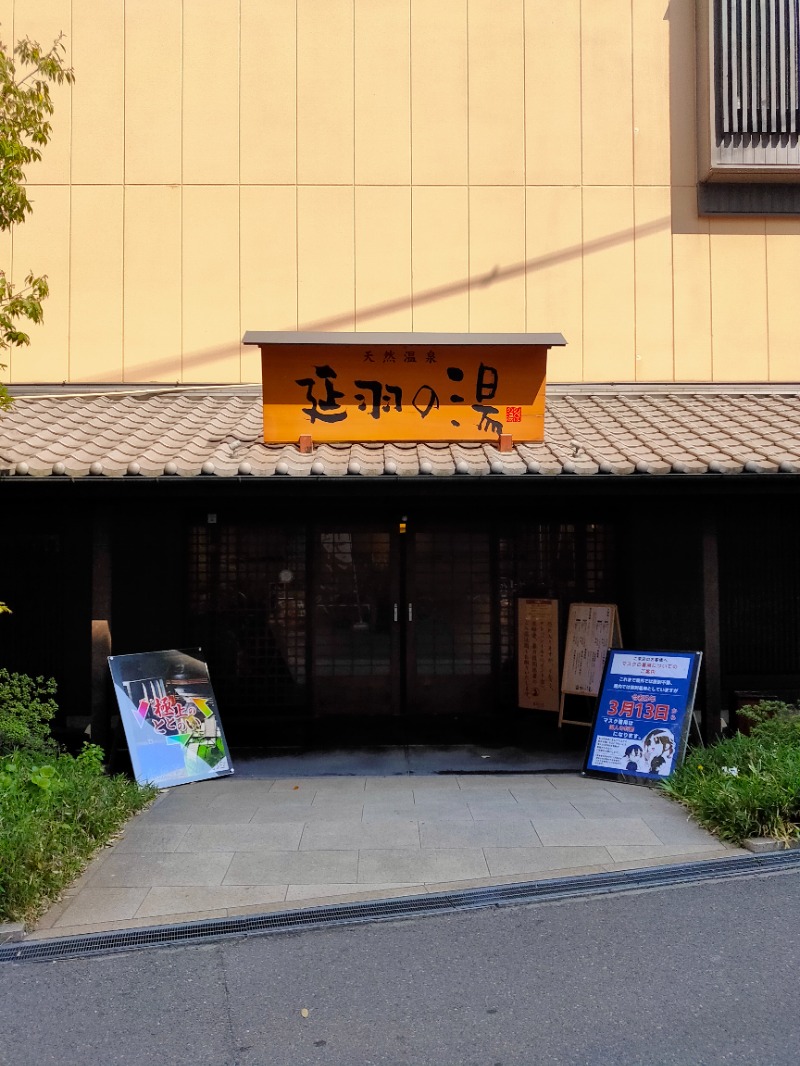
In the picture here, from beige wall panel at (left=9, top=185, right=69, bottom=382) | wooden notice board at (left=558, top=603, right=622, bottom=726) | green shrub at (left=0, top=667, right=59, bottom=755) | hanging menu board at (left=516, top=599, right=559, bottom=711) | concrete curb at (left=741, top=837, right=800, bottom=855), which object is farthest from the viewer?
beige wall panel at (left=9, top=185, right=69, bottom=382)

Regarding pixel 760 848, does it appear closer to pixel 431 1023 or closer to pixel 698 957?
pixel 698 957

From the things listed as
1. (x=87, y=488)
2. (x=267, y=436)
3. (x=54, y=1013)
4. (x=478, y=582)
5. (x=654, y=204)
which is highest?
(x=654, y=204)

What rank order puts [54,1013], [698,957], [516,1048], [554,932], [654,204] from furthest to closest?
1. [654,204]
2. [554,932]
3. [698,957]
4. [54,1013]
5. [516,1048]

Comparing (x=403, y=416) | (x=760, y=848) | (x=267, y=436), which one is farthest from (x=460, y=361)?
(x=760, y=848)

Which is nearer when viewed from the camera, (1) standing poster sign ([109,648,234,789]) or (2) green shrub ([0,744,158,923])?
(2) green shrub ([0,744,158,923])

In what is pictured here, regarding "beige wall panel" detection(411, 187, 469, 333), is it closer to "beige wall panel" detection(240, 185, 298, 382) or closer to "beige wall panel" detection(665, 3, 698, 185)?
"beige wall panel" detection(240, 185, 298, 382)

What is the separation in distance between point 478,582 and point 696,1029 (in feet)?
22.5

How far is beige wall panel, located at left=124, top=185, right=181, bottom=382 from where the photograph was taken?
34.6 ft

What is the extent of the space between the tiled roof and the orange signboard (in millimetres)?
247

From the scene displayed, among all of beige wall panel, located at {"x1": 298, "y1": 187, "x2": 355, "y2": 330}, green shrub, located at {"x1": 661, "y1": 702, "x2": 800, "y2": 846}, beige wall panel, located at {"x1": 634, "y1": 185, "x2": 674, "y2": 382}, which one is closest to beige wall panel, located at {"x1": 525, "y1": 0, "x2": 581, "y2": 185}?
beige wall panel, located at {"x1": 634, "y1": 185, "x2": 674, "y2": 382}

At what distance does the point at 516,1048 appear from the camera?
3602 millimetres

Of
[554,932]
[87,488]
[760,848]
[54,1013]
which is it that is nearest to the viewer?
[54,1013]

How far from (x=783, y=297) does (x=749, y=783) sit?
723 centimetres

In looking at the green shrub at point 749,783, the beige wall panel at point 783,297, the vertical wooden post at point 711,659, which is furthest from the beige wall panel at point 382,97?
the green shrub at point 749,783
